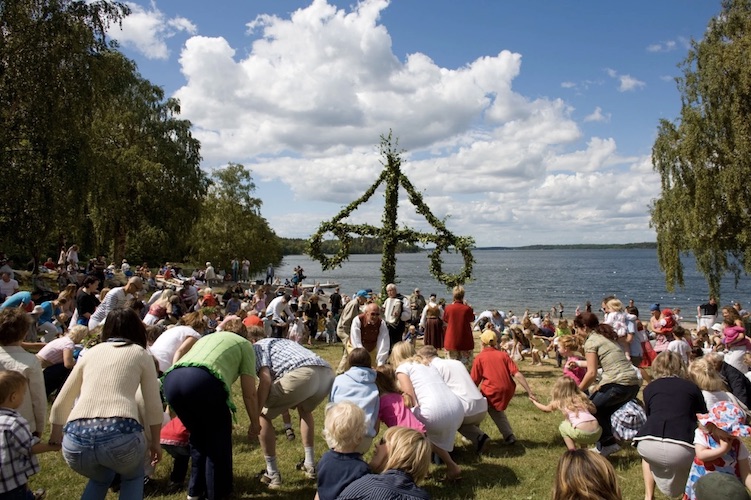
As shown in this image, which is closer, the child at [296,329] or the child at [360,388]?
the child at [360,388]

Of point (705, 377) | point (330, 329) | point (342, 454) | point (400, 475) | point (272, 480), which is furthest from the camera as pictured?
point (330, 329)

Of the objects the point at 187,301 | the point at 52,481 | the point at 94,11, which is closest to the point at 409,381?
the point at 52,481

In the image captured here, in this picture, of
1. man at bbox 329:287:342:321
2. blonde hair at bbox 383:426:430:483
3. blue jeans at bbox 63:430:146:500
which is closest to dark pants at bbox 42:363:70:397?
blue jeans at bbox 63:430:146:500

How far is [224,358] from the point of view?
4.20m

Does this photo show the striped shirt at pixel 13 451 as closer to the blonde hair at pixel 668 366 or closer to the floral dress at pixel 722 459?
the floral dress at pixel 722 459

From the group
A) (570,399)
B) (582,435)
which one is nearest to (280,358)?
(570,399)

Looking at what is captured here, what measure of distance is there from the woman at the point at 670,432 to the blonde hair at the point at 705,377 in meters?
0.35

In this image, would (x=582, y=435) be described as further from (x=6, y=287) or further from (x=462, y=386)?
(x=6, y=287)

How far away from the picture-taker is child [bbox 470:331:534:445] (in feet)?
20.2

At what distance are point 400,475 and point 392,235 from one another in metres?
10.8

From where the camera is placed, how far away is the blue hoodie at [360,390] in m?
4.63

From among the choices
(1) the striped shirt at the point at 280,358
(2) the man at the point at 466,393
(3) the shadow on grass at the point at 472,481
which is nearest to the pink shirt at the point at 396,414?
(3) the shadow on grass at the point at 472,481

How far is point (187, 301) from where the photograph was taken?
47.7 ft

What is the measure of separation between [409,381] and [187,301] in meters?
10.9
